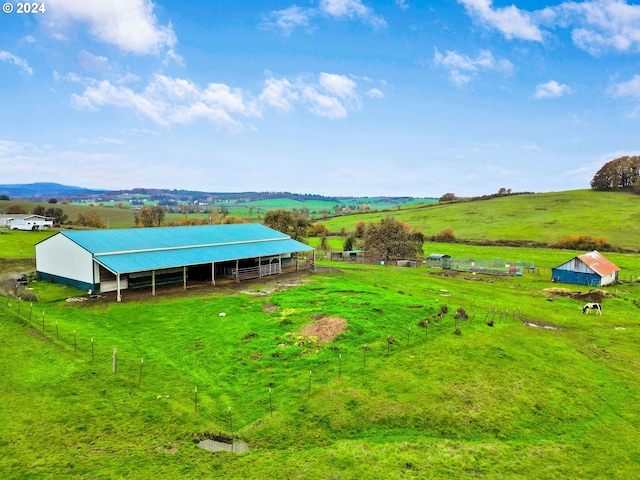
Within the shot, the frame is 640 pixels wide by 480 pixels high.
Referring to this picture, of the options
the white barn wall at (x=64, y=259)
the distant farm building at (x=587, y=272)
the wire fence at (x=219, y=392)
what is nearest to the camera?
the wire fence at (x=219, y=392)

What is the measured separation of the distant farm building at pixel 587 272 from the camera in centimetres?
4700

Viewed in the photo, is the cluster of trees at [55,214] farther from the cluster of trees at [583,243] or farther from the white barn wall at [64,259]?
the cluster of trees at [583,243]

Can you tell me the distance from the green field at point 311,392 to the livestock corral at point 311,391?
7 cm

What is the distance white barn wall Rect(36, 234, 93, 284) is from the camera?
31.9m

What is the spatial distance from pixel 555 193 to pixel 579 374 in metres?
126

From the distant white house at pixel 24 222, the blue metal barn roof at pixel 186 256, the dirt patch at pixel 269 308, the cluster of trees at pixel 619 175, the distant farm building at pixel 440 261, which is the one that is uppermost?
the cluster of trees at pixel 619 175

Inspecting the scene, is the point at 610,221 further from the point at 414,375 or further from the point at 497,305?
the point at 414,375

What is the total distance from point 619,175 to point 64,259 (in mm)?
141689

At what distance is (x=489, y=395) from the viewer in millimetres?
17656

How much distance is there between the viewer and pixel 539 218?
99.6 meters

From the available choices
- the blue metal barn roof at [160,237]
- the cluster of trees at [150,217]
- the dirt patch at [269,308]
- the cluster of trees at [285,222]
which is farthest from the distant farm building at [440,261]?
the cluster of trees at [150,217]

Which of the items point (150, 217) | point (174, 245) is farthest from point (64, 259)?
point (150, 217)

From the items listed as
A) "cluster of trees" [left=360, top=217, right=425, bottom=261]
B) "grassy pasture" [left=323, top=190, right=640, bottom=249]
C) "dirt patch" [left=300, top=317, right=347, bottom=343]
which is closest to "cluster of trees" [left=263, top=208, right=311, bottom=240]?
"cluster of trees" [left=360, top=217, right=425, bottom=261]

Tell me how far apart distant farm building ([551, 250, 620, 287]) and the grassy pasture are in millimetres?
33331
